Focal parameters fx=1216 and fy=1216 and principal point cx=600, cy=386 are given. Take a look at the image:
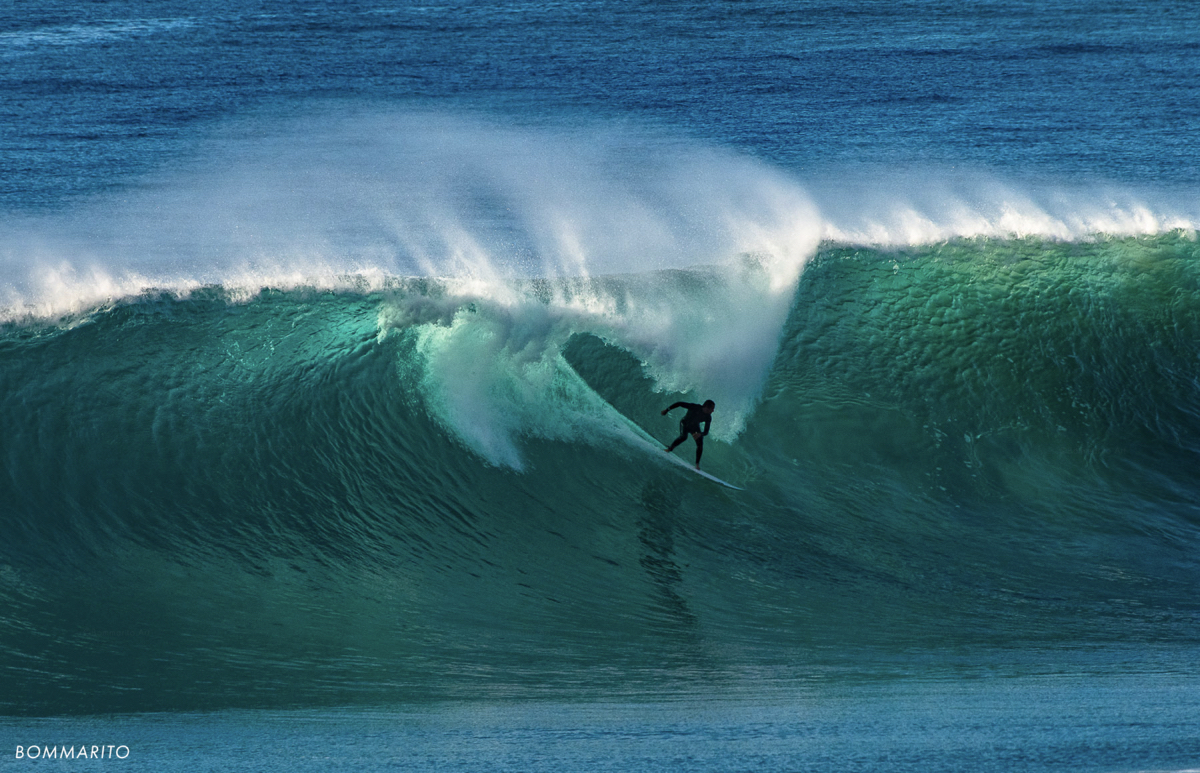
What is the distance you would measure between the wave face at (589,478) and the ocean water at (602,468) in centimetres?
4

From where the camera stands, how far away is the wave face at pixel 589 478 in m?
8.53

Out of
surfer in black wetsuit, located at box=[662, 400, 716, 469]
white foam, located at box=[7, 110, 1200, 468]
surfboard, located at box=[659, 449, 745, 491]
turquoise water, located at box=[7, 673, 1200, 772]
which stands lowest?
turquoise water, located at box=[7, 673, 1200, 772]

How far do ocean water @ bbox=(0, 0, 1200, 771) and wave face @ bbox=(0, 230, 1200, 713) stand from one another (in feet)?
0.12

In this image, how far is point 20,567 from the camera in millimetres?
9461

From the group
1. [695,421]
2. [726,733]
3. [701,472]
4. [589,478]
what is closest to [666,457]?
[701,472]

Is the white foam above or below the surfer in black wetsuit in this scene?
above

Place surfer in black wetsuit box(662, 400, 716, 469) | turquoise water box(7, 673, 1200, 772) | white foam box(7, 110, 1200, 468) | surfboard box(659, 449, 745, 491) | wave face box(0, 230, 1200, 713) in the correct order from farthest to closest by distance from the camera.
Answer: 1. white foam box(7, 110, 1200, 468)
2. surfboard box(659, 449, 745, 491)
3. surfer in black wetsuit box(662, 400, 716, 469)
4. wave face box(0, 230, 1200, 713)
5. turquoise water box(7, 673, 1200, 772)

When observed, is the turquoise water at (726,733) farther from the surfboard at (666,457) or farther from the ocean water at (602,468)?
the surfboard at (666,457)

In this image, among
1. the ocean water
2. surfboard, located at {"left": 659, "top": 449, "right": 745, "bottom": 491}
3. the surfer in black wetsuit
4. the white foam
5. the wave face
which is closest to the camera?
the ocean water

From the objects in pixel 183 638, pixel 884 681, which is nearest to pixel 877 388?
pixel 884 681

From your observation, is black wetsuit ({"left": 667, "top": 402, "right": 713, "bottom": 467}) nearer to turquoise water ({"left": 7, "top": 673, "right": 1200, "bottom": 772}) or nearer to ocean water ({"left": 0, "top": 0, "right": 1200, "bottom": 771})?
ocean water ({"left": 0, "top": 0, "right": 1200, "bottom": 771})

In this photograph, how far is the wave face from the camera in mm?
8531

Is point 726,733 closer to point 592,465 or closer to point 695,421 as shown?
point 695,421

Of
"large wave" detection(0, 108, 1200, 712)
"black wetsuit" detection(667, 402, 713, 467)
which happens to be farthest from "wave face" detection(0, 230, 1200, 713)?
"black wetsuit" detection(667, 402, 713, 467)
